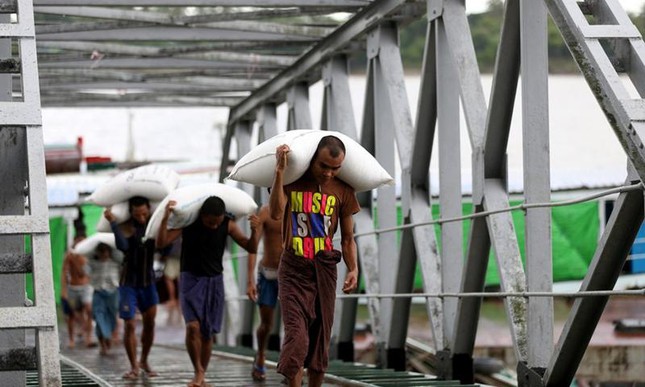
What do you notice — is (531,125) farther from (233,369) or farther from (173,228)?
(233,369)

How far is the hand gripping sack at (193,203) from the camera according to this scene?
11.9 m

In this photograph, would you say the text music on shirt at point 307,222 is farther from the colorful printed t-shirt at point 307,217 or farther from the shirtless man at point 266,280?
the shirtless man at point 266,280

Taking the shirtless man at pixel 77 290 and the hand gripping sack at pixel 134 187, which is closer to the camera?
the hand gripping sack at pixel 134 187

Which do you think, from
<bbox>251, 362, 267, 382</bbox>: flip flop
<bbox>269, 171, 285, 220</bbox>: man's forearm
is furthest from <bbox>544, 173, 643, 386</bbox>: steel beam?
<bbox>251, 362, 267, 382</bbox>: flip flop

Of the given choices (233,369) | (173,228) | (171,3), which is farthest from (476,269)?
(171,3)

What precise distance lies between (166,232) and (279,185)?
3.58 m

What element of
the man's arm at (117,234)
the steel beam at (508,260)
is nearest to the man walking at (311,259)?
the steel beam at (508,260)

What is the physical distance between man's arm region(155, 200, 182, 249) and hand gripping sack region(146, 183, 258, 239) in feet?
0.14

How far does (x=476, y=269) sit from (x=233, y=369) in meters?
3.86

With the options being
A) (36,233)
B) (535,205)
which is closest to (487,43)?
(535,205)

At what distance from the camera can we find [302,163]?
28.2ft

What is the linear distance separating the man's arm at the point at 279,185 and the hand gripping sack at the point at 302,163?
58mm

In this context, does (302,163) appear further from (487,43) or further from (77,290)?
(487,43)

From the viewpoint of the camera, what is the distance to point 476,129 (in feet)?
36.3
